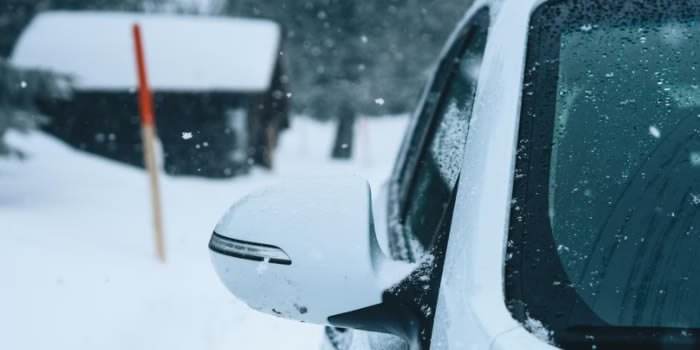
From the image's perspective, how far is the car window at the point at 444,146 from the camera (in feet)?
5.97

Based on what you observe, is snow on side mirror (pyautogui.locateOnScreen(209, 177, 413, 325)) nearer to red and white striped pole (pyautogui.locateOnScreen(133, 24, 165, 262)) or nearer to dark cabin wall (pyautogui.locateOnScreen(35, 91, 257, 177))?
red and white striped pole (pyautogui.locateOnScreen(133, 24, 165, 262))

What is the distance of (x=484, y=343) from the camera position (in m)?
0.96

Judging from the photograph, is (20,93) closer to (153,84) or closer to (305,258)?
(305,258)

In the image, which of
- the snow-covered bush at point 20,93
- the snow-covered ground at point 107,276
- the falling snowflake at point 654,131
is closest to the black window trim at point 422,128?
the snow-covered ground at point 107,276

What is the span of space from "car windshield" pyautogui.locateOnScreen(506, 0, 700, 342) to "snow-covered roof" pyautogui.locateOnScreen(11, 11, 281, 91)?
14727 mm

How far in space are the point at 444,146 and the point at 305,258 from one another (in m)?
1.09

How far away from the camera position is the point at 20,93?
712 cm

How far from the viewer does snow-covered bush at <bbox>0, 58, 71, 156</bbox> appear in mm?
6922

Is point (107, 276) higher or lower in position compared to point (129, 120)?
higher

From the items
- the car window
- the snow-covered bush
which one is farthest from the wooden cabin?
the car window

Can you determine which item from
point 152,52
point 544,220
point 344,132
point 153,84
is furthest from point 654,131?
point 344,132

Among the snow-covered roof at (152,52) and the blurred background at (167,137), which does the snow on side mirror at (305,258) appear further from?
the snow-covered roof at (152,52)

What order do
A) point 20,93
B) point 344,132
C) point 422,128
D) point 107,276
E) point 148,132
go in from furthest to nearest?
point 344,132 → point 20,93 → point 148,132 → point 107,276 → point 422,128

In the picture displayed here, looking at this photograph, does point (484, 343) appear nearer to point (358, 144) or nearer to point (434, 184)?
point (434, 184)
